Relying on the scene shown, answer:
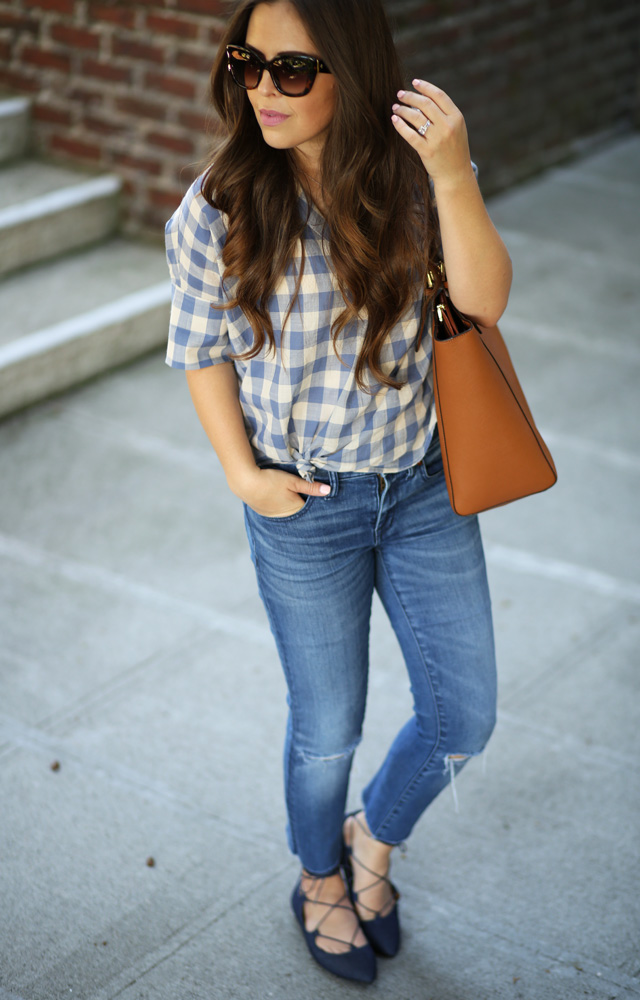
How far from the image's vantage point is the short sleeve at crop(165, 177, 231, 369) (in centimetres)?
181

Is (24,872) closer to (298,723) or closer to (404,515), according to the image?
(298,723)

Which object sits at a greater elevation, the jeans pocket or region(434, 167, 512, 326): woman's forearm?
region(434, 167, 512, 326): woman's forearm

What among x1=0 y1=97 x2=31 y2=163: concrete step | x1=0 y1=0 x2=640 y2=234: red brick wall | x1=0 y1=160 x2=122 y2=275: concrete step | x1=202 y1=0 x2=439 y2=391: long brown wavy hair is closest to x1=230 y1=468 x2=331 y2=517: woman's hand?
x1=202 y1=0 x2=439 y2=391: long brown wavy hair

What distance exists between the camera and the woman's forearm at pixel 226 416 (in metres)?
1.96

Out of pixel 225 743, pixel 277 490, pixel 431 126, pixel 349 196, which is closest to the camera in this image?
pixel 431 126

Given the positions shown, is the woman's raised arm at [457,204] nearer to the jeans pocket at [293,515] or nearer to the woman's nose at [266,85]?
the woman's nose at [266,85]

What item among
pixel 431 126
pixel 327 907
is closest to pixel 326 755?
pixel 327 907

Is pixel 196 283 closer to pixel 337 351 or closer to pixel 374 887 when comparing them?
pixel 337 351

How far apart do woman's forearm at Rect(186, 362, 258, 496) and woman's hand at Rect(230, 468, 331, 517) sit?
0.04 feet

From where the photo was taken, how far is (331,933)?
229 centimetres

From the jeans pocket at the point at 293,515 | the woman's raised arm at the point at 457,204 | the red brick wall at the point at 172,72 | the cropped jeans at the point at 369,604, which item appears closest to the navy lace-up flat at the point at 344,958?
the cropped jeans at the point at 369,604

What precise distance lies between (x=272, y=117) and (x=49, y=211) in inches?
162

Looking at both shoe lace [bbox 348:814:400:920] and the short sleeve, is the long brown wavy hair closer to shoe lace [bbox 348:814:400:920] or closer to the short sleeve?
the short sleeve

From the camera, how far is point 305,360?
1854mm
